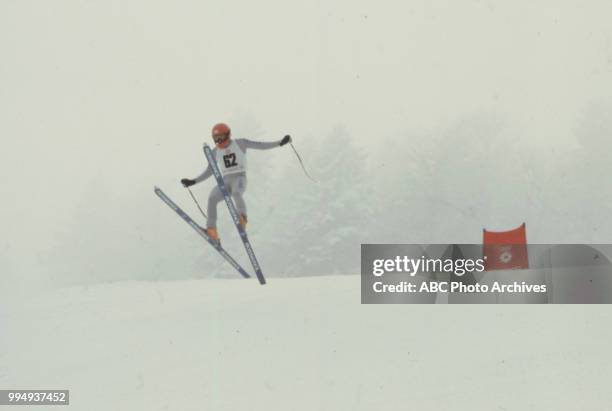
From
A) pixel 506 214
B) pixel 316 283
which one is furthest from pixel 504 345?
pixel 506 214

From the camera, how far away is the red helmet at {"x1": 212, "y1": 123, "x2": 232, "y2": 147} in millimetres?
6430

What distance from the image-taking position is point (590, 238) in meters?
26.6

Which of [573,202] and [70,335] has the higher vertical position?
[573,202]

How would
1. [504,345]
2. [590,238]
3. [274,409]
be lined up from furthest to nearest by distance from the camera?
[590,238], [504,345], [274,409]

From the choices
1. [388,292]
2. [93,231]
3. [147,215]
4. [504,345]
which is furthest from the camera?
[147,215]

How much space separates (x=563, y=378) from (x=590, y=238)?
79.8ft

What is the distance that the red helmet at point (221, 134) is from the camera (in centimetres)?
643

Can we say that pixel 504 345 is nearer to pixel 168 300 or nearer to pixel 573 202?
pixel 168 300
